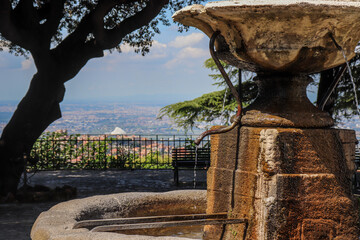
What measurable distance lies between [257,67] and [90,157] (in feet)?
44.1

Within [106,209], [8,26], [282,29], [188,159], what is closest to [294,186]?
[282,29]

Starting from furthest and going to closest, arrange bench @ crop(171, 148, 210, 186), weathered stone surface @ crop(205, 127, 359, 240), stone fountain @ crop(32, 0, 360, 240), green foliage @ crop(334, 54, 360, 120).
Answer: green foliage @ crop(334, 54, 360, 120) → bench @ crop(171, 148, 210, 186) → weathered stone surface @ crop(205, 127, 359, 240) → stone fountain @ crop(32, 0, 360, 240)

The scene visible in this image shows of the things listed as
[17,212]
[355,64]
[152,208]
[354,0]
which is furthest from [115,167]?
[354,0]

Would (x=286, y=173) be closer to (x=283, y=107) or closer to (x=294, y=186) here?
(x=294, y=186)

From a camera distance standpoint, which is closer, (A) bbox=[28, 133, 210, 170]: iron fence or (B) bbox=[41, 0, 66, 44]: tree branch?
(B) bbox=[41, 0, 66, 44]: tree branch

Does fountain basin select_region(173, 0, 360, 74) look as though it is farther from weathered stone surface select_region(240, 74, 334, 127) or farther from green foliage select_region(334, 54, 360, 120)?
green foliage select_region(334, 54, 360, 120)

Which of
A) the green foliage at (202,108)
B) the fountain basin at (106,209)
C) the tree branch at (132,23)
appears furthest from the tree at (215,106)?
the fountain basin at (106,209)

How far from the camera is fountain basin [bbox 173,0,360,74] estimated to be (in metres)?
3.32

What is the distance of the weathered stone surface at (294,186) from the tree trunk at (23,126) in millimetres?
7290

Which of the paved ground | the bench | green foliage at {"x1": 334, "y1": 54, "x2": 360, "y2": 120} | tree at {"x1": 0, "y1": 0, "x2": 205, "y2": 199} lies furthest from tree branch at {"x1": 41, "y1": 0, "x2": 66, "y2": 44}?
green foliage at {"x1": 334, "y1": 54, "x2": 360, "y2": 120}

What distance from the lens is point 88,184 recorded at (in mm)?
12844

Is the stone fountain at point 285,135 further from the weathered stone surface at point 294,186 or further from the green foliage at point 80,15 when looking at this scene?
the green foliage at point 80,15

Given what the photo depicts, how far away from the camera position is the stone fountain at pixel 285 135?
3461mm

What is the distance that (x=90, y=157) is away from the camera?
54.9 ft
